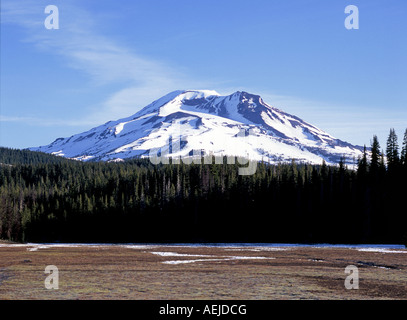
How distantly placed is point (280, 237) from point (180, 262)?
72824 mm

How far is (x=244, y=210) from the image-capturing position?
127000mm

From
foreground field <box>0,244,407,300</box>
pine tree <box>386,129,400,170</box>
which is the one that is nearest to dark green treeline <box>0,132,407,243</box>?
pine tree <box>386,129,400,170</box>

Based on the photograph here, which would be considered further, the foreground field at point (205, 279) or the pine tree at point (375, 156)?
the pine tree at point (375, 156)

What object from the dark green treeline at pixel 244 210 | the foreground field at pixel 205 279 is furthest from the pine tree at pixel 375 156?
the foreground field at pixel 205 279

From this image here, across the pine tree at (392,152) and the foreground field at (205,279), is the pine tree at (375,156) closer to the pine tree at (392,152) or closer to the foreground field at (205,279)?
→ the pine tree at (392,152)

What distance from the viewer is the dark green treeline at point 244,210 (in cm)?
10594

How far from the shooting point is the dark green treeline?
10594 cm

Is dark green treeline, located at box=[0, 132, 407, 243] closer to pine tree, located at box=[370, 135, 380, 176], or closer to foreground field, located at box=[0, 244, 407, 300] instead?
pine tree, located at box=[370, 135, 380, 176]

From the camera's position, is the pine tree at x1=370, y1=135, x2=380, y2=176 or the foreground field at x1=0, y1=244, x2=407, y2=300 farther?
the pine tree at x1=370, y1=135, x2=380, y2=176

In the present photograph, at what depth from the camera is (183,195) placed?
14112 cm

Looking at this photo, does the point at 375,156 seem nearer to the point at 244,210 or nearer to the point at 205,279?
the point at 244,210

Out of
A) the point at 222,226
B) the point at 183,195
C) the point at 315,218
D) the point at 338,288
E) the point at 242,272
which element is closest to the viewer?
the point at 338,288
